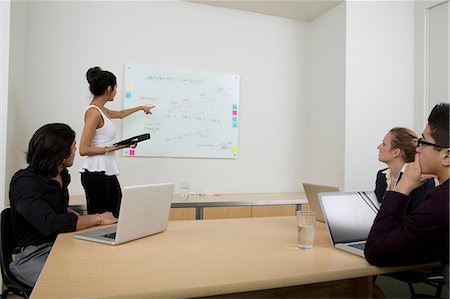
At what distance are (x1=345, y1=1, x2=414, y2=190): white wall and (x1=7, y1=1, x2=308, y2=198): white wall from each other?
0.67m

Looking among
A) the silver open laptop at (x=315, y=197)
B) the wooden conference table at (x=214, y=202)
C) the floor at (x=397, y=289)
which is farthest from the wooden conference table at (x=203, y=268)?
the wooden conference table at (x=214, y=202)

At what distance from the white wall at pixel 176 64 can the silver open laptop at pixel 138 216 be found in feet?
5.56

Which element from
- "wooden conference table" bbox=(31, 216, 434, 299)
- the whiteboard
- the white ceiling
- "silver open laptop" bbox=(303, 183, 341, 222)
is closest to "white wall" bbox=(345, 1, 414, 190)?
the white ceiling

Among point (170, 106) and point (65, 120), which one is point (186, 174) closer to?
point (170, 106)

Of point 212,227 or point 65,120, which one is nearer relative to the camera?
point 212,227

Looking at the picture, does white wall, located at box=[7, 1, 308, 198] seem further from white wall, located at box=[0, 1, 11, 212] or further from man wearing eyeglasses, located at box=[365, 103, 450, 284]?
man wearing eyeglasses, located at box=[365, 103, 450, 284]

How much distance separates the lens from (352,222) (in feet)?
5.37

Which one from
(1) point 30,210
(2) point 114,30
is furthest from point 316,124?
(1) point 30,210

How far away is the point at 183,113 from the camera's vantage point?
366cm

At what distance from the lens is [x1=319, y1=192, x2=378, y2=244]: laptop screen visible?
1.56 metres

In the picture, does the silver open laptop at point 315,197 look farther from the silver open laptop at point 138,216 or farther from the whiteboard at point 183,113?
the whiteboard at point 183,113

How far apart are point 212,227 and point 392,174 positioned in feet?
3.57

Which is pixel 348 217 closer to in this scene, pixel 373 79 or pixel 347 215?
pixel 347 215

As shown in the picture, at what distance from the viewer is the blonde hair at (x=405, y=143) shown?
2.10m
